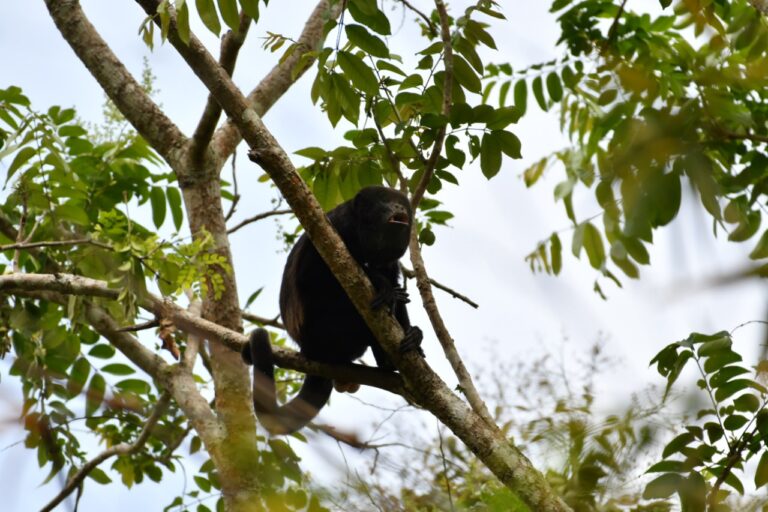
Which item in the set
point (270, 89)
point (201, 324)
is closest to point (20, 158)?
point (201, 324)

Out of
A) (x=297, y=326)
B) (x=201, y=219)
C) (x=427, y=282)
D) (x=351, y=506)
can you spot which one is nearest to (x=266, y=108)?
(x=201, y=219)

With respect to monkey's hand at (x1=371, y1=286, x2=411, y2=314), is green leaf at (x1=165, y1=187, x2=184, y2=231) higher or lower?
higher

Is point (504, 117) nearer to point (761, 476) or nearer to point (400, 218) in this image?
point (400, 218)

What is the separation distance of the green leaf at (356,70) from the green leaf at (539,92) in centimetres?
188

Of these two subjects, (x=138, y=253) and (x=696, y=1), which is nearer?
(x=696, y=1)

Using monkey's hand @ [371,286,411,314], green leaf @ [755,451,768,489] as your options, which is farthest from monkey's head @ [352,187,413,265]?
green leaf @ [755,451,768,489]

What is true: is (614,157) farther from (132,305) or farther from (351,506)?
Answer: (132,305)

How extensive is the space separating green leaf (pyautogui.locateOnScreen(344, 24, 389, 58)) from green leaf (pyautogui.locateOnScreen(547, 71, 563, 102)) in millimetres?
1901

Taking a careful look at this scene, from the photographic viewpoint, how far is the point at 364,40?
3.17 m

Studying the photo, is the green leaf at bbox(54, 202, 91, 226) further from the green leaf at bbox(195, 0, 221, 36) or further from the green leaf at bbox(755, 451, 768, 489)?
the green leaf at bbox(755, 451, 768, 489)

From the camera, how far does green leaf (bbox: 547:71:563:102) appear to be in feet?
15.8

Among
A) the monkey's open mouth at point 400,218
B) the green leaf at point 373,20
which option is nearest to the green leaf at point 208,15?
the green leaf at point 373,20

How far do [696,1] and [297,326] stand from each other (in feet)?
12.3

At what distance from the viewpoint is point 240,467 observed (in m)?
0.82
